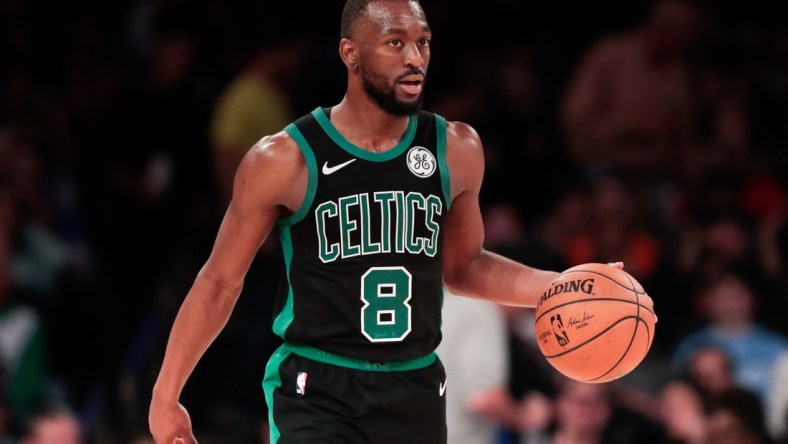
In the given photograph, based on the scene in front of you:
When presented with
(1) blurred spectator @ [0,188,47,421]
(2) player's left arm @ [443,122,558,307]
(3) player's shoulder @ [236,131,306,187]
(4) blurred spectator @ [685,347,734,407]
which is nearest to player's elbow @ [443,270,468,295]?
(2) player's left arm @ [443,122,558,307]

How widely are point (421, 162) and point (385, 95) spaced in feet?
0.91

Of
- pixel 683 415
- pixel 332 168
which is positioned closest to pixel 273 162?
pixel 332 168

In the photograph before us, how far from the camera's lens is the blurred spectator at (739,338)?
861 cm

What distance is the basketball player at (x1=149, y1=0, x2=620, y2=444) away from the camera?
476 centimetres

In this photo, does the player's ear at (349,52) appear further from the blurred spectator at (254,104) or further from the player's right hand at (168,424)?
the blurred spectator at (254,104)

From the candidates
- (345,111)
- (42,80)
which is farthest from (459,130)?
(42,80)

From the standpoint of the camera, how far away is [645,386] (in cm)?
862

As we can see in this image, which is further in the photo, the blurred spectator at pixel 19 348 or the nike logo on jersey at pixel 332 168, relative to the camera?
the blurred spectator at pixel 19 348

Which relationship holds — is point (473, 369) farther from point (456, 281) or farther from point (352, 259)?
point (352, 259)

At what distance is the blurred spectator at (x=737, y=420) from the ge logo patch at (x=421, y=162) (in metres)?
3.49

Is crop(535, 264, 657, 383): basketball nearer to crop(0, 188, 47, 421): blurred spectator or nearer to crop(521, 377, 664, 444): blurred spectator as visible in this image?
crop(521, 377, 664, 444): blurred spectator

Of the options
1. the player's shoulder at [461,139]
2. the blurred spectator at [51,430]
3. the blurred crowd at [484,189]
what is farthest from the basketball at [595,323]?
the blurred spectator at [51,430]

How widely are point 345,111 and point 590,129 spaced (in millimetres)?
5437

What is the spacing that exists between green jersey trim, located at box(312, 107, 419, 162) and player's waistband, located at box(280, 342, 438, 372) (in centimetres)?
69
